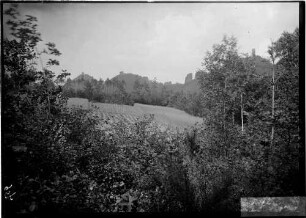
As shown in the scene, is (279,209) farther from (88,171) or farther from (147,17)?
(147,17)

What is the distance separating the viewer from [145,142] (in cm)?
607

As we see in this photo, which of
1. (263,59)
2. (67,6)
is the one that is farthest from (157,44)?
(263,59)

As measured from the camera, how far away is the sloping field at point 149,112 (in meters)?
5.93

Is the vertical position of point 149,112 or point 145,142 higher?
point 149,112

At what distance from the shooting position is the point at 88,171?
588 centimetres

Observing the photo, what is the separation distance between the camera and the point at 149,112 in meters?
5.99

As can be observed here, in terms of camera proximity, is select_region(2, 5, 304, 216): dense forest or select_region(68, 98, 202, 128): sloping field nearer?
select_region(2, 5, 304, 216): dense forest

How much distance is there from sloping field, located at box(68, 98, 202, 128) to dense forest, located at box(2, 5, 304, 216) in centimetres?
12

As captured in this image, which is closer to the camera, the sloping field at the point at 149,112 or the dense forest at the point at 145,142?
the dense forest at the point at 145,142

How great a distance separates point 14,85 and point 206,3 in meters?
3.65

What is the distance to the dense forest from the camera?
549 cm

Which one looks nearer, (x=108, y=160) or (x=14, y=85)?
(x=14, y=85)

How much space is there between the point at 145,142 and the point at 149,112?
0.59m

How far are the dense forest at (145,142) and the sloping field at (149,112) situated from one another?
0.12 metres
